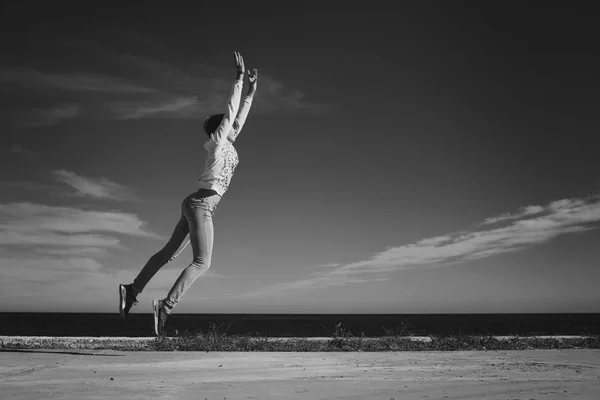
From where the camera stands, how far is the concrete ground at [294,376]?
9.66 feet

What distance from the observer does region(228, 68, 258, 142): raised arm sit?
509 cm

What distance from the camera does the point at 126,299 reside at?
197 inches

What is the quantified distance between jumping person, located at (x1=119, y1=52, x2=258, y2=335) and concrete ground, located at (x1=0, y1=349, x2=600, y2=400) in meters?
0.61

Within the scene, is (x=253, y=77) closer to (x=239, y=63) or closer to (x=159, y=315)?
(x=239, y=63)

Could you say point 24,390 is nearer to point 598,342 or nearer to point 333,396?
point 333,396

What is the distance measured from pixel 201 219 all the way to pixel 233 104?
122 cm

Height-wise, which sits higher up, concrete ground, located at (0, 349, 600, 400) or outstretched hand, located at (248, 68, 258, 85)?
outstretched hand, located at (248, 68, 258, 85)

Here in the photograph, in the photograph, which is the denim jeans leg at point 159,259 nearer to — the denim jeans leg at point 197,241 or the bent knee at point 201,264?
the denim jeans leg at point 197,241

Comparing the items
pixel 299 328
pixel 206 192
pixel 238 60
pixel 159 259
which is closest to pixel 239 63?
pixel 238 60

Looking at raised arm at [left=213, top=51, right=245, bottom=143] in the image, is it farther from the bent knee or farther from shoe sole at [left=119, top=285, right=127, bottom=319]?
shoe sole at [left=119, top=285, right=127, bottom=319]

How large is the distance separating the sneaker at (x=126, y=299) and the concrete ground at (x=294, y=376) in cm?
53

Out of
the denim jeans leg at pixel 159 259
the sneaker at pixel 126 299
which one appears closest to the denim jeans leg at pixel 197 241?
the denim jeans leg at pixel 159 259

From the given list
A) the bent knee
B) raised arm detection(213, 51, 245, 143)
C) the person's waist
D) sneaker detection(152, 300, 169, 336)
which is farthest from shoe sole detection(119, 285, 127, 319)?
raised arm detection(213, 51, 245, 143)

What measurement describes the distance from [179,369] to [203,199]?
1656 mm
